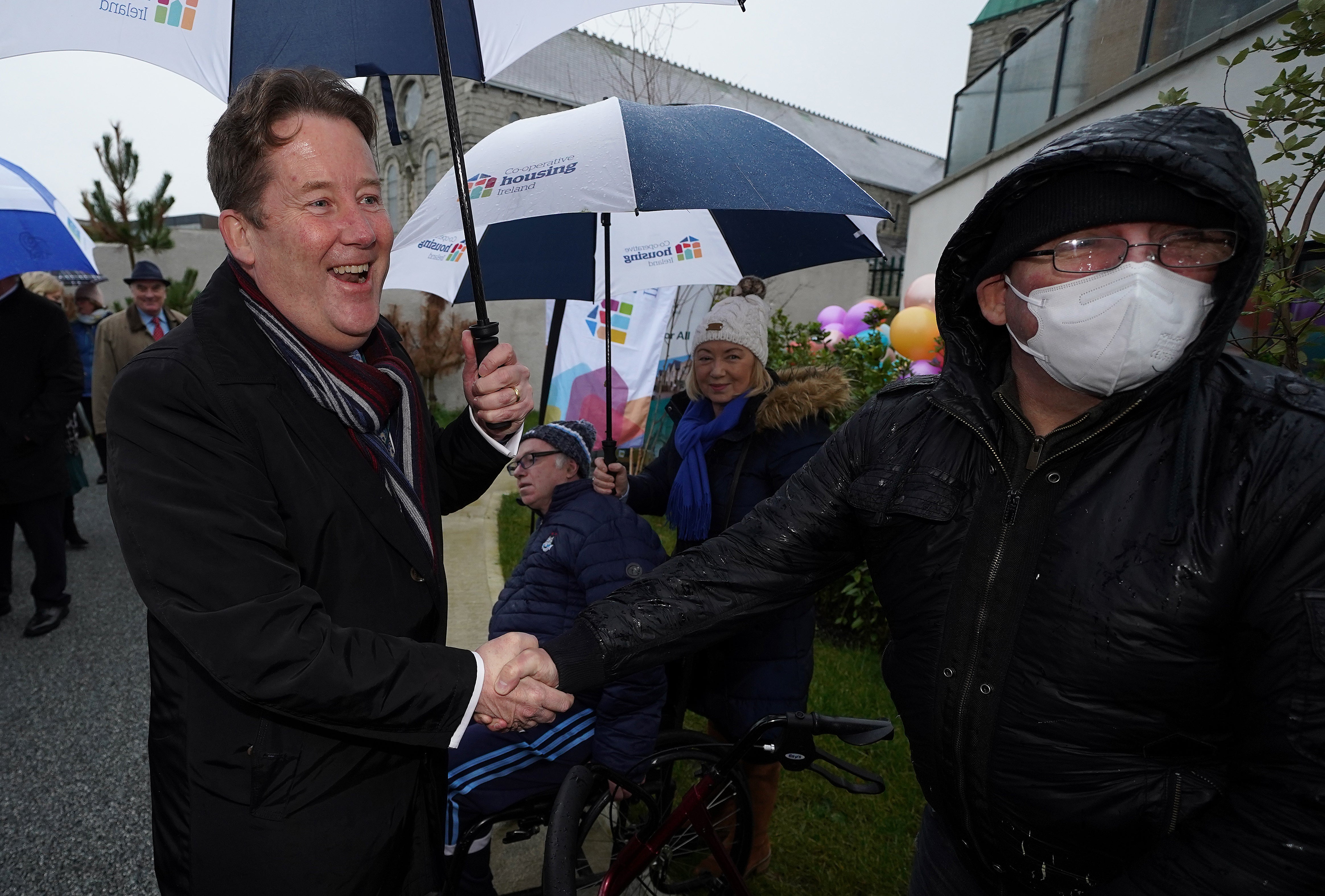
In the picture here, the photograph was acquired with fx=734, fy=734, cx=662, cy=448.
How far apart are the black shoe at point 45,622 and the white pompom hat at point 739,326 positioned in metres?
4.40

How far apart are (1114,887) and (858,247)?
8.81 feet

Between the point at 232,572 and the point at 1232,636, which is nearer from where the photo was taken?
the point at 1232,636

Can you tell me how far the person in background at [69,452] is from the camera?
536cm

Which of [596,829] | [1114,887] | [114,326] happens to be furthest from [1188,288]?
[114,326]

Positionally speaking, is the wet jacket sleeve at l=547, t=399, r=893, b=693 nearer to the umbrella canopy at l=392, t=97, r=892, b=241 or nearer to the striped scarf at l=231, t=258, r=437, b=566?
the striped scarf at l=231, t=258, r=437, b=566

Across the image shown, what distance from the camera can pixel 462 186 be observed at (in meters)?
1.92

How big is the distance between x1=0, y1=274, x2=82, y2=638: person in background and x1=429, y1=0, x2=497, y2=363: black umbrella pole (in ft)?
11.8

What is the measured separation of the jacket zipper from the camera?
1271 mm

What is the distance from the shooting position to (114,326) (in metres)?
5.95

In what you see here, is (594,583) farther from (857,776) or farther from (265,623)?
(265,623)

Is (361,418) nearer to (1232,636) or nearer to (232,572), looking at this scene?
(232,572)

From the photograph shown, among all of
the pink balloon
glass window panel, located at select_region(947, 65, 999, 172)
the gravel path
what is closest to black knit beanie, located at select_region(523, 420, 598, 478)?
the gravel path

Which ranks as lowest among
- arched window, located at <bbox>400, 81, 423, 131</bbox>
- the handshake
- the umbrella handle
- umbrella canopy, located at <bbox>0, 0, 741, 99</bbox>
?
the handshake

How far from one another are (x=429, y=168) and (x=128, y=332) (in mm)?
16276
